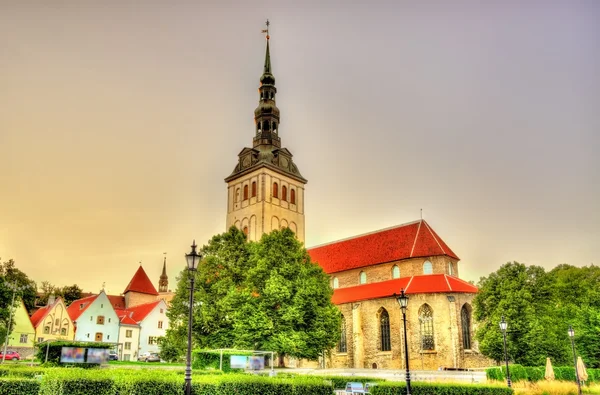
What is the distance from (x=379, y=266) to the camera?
164ft

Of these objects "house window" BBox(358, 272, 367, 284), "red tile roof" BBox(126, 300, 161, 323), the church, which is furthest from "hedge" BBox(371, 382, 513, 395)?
"red tile roof" BBox(126, 300, 161, 323)

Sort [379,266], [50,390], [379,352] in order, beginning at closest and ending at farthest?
[50,390], [379,352], [379,266]

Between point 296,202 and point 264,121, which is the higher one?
point 264,121

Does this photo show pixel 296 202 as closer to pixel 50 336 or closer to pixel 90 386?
pixel 50 336

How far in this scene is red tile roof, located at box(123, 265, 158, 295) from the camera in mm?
81869

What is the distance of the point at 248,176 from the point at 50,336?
30137 millimetres

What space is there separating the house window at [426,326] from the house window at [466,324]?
265cm

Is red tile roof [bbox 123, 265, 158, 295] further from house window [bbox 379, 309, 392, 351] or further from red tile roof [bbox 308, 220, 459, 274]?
house window [bbox 379, 309, 392, 351]

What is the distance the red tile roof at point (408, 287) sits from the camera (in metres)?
42.8

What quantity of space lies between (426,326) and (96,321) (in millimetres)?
40637

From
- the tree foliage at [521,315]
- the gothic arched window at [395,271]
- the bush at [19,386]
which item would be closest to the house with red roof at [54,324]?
the gothic arched window at [395,271]

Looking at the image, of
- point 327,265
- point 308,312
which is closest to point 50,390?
point 308,312

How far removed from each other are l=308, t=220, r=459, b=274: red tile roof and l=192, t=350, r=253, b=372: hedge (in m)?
23.1

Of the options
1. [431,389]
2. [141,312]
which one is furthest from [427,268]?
[141,312]
